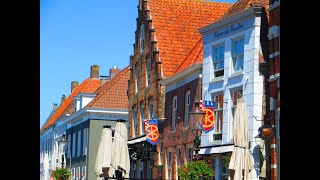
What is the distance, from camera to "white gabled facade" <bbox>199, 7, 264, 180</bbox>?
67.8ft

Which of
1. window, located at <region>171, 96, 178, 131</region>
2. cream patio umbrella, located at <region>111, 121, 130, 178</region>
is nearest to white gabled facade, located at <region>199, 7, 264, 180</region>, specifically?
cream patio umbrella, located at <region>111, 121, 130, 178</region>

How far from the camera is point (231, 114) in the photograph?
72.0ft

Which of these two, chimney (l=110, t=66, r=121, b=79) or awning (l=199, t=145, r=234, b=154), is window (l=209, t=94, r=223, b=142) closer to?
awning (l=199, t=145, r=234, b=154)

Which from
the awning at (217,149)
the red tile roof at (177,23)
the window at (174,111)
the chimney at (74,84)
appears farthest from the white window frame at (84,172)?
the chimney at (74,84)

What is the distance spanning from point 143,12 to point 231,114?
35.7ft

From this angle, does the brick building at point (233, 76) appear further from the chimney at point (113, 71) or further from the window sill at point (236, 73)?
the chimney at point (113, 71)

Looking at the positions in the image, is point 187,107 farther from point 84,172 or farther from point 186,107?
point 84,172

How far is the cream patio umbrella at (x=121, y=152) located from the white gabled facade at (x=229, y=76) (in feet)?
9.00

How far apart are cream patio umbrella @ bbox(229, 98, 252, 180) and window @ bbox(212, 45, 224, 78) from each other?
148 inches

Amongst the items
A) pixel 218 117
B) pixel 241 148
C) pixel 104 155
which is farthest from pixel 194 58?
pixel 241 148

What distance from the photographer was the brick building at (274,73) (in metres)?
19.3

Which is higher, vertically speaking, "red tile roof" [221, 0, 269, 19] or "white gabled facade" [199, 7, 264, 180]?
"red tile roof" [221, 0, 269, 19]

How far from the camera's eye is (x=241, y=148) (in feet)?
62.7

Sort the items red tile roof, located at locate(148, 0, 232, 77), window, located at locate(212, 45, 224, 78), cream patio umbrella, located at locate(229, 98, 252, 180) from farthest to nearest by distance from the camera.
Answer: red tile roof, located at locate(148, 0, 232, 77), window, located at locate(212, 45, 224, 78), cream patio umbrella, located at locate(229, 98, 252, 180)
